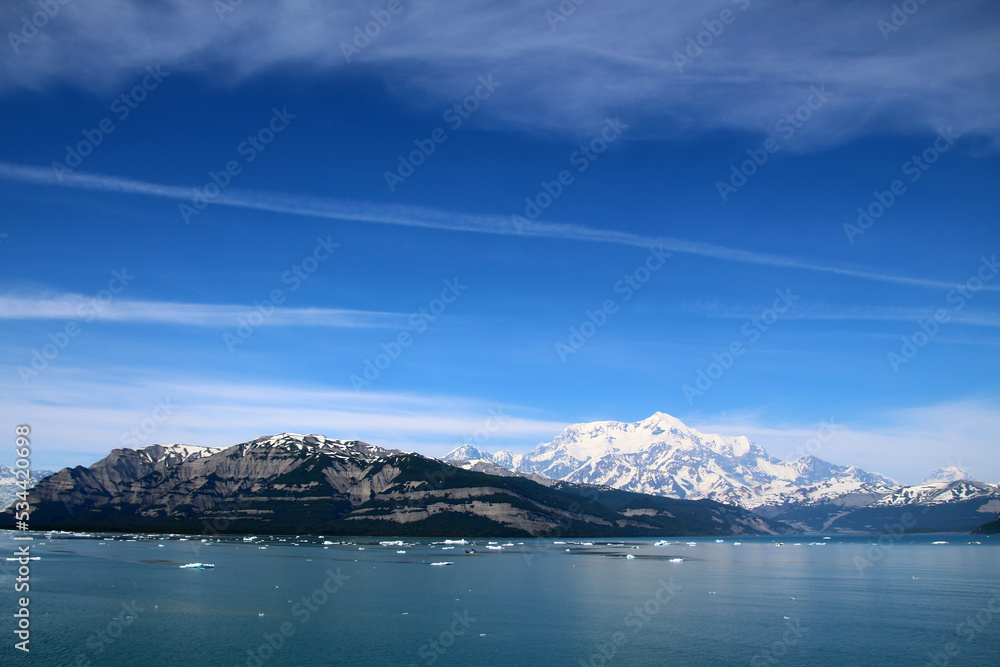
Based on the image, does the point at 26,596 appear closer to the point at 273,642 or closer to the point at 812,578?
the point at 273,642

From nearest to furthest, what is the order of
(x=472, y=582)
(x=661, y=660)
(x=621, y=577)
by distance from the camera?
(x=661, y=660), (x=472, y=582), (x=621, y=577)

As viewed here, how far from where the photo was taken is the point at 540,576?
13088 centimetres

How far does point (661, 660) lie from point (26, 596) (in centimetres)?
8683

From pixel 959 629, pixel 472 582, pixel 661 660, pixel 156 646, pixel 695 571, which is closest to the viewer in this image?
pixel 661 660

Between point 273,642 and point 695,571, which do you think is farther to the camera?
point 695,571

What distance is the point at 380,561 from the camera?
162000 mm

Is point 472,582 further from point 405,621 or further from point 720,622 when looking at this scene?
point 720,622

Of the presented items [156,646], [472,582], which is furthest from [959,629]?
[156,646]

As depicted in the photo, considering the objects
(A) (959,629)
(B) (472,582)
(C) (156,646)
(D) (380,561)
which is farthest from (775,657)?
(D) (380,561)

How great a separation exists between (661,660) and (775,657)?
35.5 feet

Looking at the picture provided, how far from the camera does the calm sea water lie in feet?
195

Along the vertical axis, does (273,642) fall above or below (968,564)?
above

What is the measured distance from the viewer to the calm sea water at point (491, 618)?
59.4 meters

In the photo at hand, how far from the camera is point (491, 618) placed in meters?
79.0
